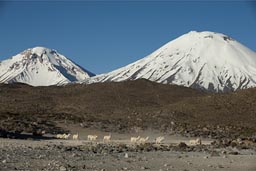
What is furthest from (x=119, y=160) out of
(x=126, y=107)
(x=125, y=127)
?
(x=126, y=107)

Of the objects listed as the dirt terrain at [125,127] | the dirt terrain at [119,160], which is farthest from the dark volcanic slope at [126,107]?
the dirt terrain at [119,160]

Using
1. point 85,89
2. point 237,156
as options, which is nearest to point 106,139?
point 237,156

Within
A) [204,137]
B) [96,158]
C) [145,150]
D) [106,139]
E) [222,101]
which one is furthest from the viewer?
[222,101]

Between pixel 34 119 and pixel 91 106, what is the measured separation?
59.1 ft

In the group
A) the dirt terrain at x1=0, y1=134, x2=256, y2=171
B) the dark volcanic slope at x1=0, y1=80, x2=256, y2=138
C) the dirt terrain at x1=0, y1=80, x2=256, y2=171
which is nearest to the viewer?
the dirt terrain at x1=0, y1=134, x2=256, y2=171

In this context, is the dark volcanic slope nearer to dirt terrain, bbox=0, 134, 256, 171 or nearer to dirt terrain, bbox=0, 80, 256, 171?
dirt terrain, bbox=0, 80, 256, 171

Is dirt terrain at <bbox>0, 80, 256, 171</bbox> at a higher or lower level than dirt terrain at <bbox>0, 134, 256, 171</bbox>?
higher

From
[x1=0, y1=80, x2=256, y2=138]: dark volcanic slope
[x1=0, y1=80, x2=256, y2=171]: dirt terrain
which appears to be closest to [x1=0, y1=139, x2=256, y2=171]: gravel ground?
[x1=0, y1=80, x2=256, y2=171]: dirt terrain

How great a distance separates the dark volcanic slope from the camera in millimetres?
51094

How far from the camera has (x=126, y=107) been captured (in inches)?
2606

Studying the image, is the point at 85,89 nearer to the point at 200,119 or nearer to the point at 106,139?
the point at 200,119

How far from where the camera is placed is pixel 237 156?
25.7 metres

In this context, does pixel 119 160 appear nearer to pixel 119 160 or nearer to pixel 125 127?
pixel 119 160

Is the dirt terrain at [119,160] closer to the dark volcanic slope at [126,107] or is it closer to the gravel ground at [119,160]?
the gravel ground at [119,160]
